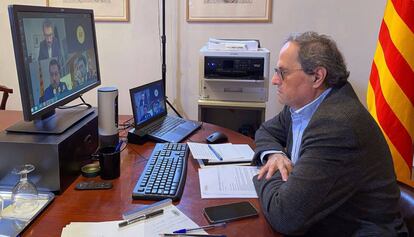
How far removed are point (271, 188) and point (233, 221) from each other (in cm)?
17

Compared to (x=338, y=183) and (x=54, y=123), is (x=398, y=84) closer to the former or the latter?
(x=338, y=183)

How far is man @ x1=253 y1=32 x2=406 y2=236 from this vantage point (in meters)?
1.01

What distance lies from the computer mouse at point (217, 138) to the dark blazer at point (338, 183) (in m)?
0.51

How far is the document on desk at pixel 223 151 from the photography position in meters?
1.46

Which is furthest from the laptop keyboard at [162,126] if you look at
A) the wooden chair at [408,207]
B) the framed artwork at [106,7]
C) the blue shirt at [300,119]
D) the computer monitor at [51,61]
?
the framed artwork at [106,7]

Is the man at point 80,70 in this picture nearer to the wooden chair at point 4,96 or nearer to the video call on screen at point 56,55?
the video call on screen at point 56,55

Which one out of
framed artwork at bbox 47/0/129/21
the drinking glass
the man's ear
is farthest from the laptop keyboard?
framed artwork at bbox 47/0/129/21

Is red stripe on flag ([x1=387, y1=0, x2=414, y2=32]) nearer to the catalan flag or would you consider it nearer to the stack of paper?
the catalan flag

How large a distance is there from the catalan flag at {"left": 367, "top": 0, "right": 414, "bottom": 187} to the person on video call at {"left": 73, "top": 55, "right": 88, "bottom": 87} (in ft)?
5.48

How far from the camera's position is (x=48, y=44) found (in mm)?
1195

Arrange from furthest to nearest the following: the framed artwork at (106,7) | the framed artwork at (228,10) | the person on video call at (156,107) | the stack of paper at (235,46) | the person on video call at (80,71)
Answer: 1. the framed artwork at (106,7)
2. the framed artwork at (228,10)
3. the stack of paper at (235,46)
4. the person on video call at (156,107)
5. the person on video call at (80,71)

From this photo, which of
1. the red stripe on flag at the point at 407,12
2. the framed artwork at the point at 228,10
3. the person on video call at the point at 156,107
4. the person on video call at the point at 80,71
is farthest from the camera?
the framed artwork at the point at 228,10

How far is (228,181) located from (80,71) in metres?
0.75

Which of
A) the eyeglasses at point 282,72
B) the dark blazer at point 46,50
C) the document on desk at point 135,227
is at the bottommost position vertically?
the document on desk at point 135,227
